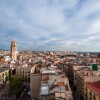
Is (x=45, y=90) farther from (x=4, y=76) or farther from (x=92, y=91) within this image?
(x=4, y=76)

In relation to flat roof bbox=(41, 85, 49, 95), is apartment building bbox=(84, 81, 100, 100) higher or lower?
lower

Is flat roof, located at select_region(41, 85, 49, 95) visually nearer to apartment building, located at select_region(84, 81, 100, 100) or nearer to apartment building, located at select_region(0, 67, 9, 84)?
apartment building, located at select_region(84, 81, 100, 100)

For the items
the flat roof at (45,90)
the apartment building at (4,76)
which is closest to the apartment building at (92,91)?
the flat roof at (45,90)

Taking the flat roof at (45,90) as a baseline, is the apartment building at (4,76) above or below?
below

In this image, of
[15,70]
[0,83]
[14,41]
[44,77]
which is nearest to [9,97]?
[44,77]

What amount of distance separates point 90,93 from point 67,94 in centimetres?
1199

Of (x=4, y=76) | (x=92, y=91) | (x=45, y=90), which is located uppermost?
(x=45, y=90)

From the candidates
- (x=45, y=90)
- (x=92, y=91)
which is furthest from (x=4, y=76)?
(x=92, y=91)

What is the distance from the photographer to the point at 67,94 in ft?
106

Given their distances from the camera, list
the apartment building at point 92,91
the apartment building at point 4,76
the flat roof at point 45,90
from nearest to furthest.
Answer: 1. the flat roof at point 45,90
2. the apartment building at point 92,91
3. the apartment building at point 4,76

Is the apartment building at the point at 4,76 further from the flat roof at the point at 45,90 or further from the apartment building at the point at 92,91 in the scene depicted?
the flat roof at the point at 45,90

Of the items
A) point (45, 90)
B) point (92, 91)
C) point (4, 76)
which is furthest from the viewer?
point (4, 76)

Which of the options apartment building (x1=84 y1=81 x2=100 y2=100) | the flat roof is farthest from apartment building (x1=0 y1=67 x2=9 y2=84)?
the flat roof

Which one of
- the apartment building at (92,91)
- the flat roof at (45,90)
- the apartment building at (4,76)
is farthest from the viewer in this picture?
the apartment building at (4,76)
